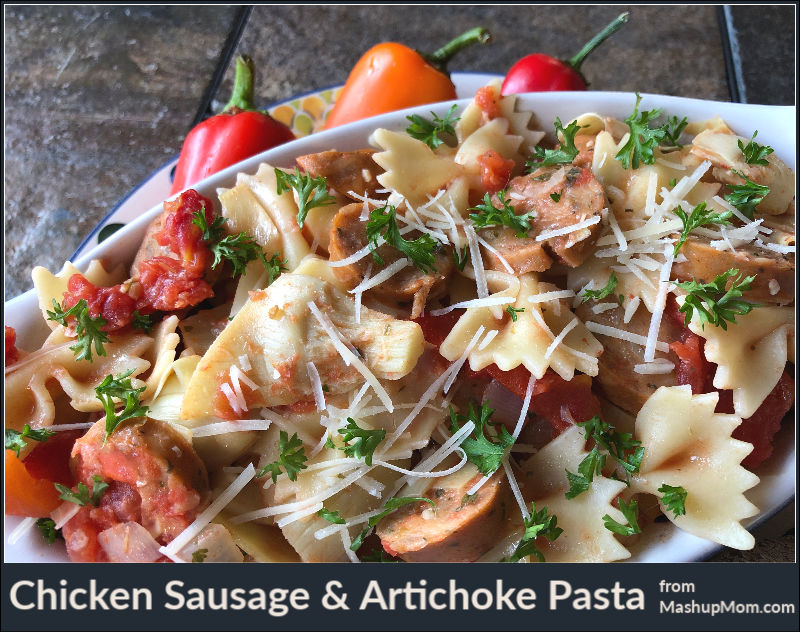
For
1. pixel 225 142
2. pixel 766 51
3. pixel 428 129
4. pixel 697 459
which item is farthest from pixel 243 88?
pixel 766 51

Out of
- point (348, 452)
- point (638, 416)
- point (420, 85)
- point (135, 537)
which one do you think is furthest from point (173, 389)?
point (420, 85)

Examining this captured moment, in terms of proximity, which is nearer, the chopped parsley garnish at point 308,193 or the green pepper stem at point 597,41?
the chopped parsley garnish at point 308,193

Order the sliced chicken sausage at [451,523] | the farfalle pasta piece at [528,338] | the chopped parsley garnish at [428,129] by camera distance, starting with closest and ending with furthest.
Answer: the sliced chicken sausage at [451,523] < the farfalle pasta piece at [528,338] < the chopped parsley garnish at [428,129]

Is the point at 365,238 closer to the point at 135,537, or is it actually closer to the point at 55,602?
the point at 135,537

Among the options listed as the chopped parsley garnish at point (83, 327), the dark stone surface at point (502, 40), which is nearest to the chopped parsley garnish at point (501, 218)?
the chopped parsley garnish at point (83, 327)

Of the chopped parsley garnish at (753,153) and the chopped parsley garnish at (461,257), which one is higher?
the chopped parsley garnish at (753,153)

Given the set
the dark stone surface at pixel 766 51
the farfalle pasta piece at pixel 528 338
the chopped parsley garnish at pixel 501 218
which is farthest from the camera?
the dark stone surface at pixel 766 51

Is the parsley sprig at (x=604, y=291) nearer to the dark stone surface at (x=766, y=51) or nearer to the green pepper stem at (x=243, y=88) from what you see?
the green pepper stem at (x=243, y=88)
